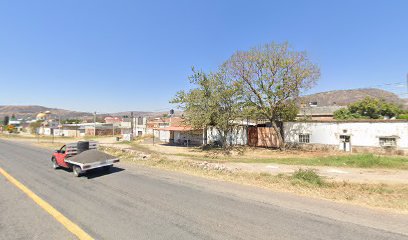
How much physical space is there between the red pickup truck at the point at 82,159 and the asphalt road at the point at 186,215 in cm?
213

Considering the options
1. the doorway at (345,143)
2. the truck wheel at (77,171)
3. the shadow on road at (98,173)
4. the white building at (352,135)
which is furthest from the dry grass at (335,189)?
the doorway at (345,143)

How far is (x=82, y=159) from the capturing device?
1361 centimetres

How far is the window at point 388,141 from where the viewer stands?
25797 mm

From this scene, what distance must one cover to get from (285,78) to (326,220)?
81.8ft

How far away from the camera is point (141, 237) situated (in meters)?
6.03

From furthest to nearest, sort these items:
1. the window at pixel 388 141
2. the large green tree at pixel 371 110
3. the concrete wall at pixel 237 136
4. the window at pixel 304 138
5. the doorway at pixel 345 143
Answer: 1. the large green tree at pixel 371 110
2. the concrete wall at pixel 237 136
3. the window at pixel 304 138
4. the doorway at pixel 345 143
5. the window at pixel 388 141

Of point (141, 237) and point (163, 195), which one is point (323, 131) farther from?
point (141, 237)

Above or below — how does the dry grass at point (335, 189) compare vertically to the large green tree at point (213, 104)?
below

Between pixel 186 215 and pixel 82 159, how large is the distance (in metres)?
8.84

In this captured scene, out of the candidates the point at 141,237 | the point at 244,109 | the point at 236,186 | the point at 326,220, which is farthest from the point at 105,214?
the point at 244,109

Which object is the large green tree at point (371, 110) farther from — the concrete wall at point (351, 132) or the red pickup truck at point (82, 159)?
the red pickup truck at point (82, 159)

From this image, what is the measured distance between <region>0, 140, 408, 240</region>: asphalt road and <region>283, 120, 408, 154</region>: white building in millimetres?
23066

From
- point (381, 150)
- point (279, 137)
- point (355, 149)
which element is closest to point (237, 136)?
point (279, 137)

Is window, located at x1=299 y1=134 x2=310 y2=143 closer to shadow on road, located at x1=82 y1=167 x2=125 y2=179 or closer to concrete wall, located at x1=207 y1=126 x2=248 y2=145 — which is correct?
concrete wall, located at x1=207 y1=126 x2=248 y2=145
